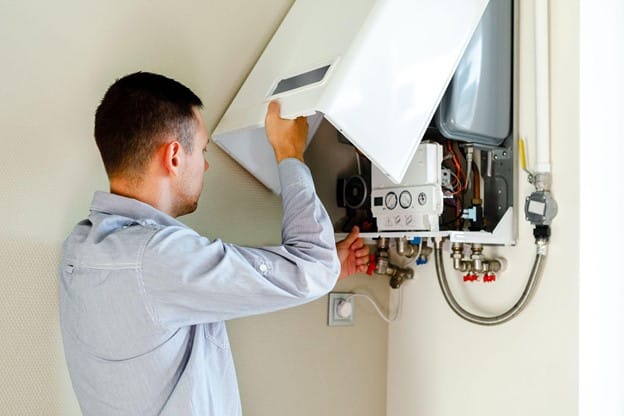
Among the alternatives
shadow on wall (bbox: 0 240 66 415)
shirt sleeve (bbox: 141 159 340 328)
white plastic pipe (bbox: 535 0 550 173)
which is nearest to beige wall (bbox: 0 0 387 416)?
shadow on wall (bbox: 0 240 66 415)

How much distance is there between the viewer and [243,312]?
1.04m

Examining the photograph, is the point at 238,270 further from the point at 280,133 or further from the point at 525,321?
the point at 525,321

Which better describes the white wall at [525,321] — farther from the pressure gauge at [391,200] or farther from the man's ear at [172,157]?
the man's ear at [172,157]

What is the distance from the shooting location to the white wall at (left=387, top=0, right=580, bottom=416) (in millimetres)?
1240

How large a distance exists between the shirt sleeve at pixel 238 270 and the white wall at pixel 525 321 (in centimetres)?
49

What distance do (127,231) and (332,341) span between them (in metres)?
0.80

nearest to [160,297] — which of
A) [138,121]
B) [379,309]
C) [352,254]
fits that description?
[138,121]

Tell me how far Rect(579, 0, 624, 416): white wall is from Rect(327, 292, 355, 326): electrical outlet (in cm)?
62

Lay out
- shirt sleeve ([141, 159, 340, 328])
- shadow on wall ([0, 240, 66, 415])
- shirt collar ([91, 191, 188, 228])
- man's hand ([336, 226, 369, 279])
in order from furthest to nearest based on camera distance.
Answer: man's hand ([336, 226, 369, 279]) → shadow on wall ([0, 240, 66, 415]) → shirt collar ([91, 191, 188, 228]) → shirt sleeve ([141, 159, 340, 328])

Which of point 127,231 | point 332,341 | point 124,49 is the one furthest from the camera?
point 332,341

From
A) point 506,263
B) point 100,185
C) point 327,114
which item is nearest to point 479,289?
point 506,263

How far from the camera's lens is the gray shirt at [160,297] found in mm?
970

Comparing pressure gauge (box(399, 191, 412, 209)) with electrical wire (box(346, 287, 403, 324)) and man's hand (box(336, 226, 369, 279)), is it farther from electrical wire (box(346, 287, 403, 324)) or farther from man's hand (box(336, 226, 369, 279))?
electrical wire (box(346, 287, 403, 324))

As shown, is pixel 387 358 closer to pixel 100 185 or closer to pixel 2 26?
pixel 100 185
